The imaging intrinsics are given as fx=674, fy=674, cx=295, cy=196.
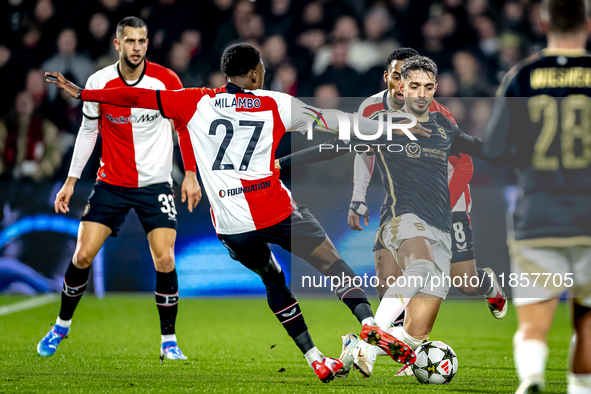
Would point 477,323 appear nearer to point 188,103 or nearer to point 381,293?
point 381,293

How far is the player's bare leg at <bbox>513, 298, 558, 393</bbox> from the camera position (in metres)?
2.44

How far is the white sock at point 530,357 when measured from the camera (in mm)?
2461

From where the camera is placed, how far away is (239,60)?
4090 mm

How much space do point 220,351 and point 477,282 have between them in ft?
6.65

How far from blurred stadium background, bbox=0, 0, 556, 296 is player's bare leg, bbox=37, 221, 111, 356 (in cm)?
212

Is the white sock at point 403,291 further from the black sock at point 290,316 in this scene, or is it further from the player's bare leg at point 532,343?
the player's bare leg at point 532,343

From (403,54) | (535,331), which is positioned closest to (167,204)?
(403,54)

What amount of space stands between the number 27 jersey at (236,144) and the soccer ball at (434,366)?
1181mm

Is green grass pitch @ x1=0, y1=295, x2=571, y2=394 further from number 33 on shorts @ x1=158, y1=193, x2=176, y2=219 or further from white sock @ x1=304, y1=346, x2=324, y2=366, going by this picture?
number 33 on shorts @ x1=158, y1=193, x2=176, y2=219

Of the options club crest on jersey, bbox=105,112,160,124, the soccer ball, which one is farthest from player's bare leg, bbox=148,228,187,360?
the soccer ball

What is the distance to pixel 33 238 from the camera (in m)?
7.83

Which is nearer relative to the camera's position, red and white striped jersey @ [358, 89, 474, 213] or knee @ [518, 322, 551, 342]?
knee @ [518, 322, 551, 342]

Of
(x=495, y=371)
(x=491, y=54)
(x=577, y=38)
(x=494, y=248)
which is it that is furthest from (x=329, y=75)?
(x=577, y=38)

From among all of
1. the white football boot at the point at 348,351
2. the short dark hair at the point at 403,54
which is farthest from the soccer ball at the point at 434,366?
the short dark hair at the point at 403,54
